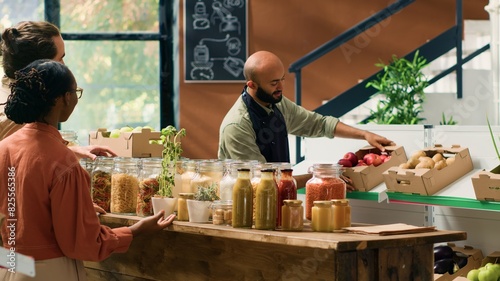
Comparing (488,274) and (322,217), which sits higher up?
(322,217)

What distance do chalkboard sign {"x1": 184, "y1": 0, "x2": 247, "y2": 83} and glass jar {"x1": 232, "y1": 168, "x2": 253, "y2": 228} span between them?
15.9 feet

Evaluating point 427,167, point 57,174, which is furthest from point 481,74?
point 57,174

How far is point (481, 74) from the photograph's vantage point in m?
6.90

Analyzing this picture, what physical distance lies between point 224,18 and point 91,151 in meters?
4.27

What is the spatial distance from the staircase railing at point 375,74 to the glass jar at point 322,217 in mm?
4065

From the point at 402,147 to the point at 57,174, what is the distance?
2347 millimetres

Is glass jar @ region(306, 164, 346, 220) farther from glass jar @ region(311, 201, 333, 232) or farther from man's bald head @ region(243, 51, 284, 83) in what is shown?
man's bald head @ region(243, 51, 284, 83)

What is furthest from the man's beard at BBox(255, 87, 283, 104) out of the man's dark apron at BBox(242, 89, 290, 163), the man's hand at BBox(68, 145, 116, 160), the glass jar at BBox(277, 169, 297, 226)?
the glass jar at BBox(277, 169, 297, 226)

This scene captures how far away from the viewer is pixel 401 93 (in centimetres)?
668

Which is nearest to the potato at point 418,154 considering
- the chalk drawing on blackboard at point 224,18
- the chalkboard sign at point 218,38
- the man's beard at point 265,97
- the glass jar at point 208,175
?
the man's beard at point 265,97

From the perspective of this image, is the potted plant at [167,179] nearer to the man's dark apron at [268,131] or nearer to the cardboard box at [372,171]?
the man's dark apron at [268,131]

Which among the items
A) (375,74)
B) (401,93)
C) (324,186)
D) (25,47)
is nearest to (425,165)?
(324,186)

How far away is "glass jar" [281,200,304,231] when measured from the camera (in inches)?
109

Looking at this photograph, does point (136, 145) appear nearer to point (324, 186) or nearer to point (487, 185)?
point (324, 186)
